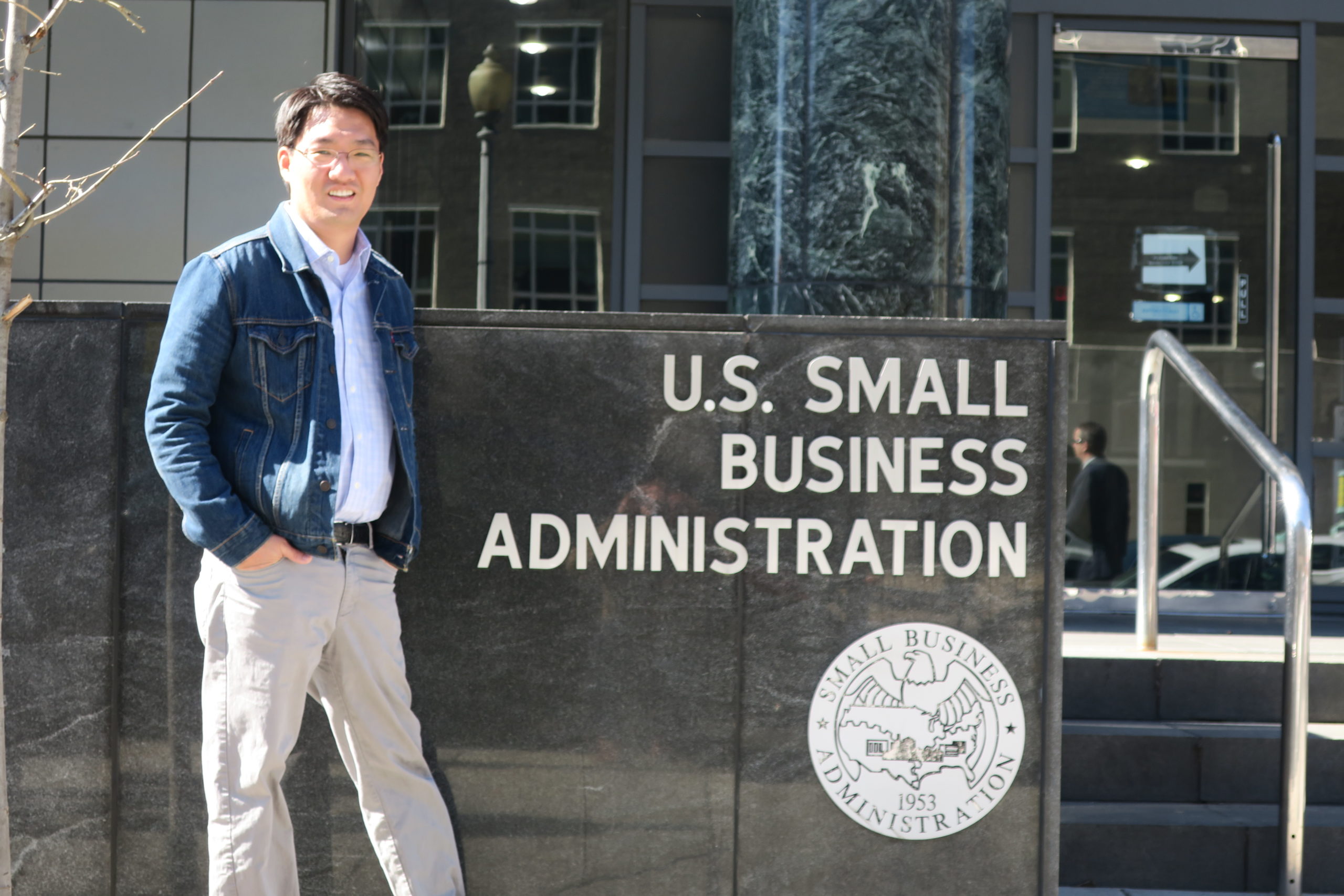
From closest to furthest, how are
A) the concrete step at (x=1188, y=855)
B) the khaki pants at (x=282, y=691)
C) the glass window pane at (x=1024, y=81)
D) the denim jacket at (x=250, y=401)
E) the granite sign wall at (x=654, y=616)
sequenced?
the denim jacket at (x=250, y=401) → the khaki pants at (x=282, y=691) → the granite sign wall at (x=654, y=616) → the concrete step at (x=1188, y=855) → the glass window pane at (x=1024, y=81)

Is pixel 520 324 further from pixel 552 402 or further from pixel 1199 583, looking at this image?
pixel 1199 583

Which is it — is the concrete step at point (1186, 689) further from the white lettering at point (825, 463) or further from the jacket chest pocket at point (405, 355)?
the jacket chest pocket at point (405, 355)

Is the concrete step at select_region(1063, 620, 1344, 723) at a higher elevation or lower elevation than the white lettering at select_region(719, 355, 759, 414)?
lower

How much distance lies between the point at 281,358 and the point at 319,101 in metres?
0.57

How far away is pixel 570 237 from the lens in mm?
6965

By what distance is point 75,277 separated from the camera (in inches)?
291

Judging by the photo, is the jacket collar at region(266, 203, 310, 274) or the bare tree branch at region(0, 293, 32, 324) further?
the jacket collar at region(266, 203, 310, 274)

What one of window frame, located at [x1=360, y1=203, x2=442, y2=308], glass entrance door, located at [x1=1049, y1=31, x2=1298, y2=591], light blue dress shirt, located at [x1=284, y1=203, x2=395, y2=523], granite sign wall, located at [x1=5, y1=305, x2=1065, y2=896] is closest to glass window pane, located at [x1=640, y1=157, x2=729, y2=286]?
window frame, located at [x1=360, y1=203, x2=442, y2=308]

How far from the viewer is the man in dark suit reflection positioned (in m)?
7.22

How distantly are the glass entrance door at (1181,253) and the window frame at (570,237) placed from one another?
2.49 meters

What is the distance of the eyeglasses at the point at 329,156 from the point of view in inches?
112

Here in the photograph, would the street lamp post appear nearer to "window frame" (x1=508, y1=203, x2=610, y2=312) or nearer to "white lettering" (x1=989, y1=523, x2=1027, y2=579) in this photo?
"window frame" (x1=508, y1=203, x2=610, y2=312)

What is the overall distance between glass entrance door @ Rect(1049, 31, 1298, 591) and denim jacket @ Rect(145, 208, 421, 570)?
5.33 m

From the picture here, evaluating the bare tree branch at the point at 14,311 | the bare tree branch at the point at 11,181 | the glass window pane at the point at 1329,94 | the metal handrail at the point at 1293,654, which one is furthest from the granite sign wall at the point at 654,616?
the glass window pane at the point at 1329,94
